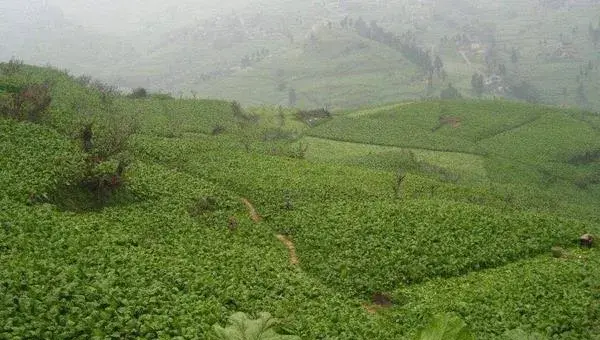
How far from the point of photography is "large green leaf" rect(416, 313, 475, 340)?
840 centimetres

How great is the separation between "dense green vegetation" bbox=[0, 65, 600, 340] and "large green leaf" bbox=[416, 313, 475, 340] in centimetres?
2

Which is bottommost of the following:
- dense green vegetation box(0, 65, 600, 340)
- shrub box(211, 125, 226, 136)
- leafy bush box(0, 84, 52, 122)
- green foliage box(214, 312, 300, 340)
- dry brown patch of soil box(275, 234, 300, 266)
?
shrub box(211, 125, 226, 136)

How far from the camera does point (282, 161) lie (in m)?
54.8

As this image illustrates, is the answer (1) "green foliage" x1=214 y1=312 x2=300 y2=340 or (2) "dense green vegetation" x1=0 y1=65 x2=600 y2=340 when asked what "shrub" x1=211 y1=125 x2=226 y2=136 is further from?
(1) "green foliage" x1=214 y1=312 x2=300 y2=340

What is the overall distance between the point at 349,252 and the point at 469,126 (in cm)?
9456

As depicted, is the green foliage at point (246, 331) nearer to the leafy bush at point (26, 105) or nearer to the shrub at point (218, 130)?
the leafy bush at point (26, 105)

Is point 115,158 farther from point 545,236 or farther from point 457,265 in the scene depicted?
point 545,236

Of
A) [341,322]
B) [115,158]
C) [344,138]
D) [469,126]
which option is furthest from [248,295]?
[469,126]

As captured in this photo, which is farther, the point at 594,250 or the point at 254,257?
the point at 594,250

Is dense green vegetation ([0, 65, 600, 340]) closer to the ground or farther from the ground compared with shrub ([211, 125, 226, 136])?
farther from the ground

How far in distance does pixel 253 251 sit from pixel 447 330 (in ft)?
72.2

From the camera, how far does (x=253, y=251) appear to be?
1172 inches

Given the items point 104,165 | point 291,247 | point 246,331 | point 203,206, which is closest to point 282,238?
point 291,247

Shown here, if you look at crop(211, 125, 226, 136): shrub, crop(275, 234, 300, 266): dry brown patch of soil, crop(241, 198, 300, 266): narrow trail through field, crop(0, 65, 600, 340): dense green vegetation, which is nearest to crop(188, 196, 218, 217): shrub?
crop(0, 65, 600, 340): dense green vegetation
